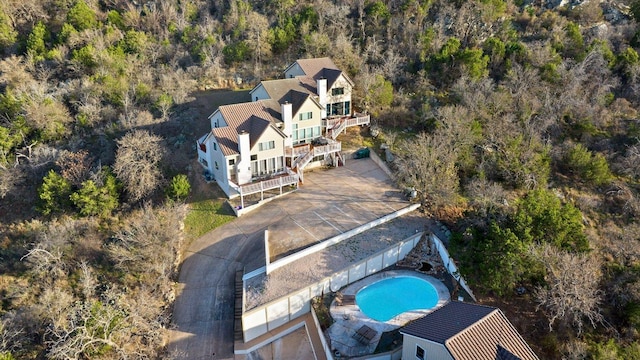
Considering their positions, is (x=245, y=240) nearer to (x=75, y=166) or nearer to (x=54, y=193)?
(x=75, y=166)

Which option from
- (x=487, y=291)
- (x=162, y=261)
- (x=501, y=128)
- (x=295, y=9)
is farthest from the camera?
(x=295, y=9)

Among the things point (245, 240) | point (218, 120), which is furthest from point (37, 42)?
point (245, 240)

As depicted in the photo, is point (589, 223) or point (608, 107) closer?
point (589, 223)

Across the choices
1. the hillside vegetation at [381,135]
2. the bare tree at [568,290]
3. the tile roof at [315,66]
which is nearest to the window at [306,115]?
the tile roof at [315,66]

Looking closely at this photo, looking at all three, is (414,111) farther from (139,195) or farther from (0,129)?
(0,129)

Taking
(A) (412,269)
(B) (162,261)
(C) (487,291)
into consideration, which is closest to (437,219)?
(A) (412,269)

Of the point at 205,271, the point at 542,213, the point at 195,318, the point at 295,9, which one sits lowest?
the point at 195,318
